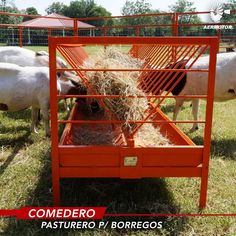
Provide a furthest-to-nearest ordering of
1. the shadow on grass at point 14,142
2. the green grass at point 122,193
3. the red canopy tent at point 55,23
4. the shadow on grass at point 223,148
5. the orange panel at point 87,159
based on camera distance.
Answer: the red canopy tent at point 55,23
the shadow on grass at point 223,148
the shadow on grass at point 14,142
the orange panel at point 87,159
the green grass at point 122,193

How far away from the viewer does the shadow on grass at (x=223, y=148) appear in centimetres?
523

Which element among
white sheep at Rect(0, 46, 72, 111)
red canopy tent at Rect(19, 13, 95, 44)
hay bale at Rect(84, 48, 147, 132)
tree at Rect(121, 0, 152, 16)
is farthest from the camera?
tree at Rect(121, 0, 152, 16)

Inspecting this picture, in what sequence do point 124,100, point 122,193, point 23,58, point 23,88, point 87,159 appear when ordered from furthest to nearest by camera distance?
1. point 23,58
2. point 23,88
3. point 122,193
4. point 124,100
5. point 87,159

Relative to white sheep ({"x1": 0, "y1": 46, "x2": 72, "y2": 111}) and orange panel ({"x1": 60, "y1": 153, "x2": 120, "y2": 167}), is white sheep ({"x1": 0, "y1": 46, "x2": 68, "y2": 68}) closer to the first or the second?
white sheep ({"x1": 0, "y1": 46, "x2": 72, "y2": 111})

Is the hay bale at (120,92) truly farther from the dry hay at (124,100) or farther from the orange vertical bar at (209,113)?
the orange vertical bar at (209,113)

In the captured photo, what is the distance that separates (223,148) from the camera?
5.52 metres

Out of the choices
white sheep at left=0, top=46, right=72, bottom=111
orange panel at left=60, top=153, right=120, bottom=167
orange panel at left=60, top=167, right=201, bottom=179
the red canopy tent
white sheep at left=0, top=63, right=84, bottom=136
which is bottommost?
orange panel at left=60, top=167, right=201, bottom=179

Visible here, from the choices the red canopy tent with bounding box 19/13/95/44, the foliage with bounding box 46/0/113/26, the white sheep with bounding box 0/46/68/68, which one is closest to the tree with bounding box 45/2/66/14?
the foliage with bounding box 46/0/113/26

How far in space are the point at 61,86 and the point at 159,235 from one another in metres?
3.41

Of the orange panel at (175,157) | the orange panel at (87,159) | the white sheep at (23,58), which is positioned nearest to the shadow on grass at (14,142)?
the orange panel at (87,159)

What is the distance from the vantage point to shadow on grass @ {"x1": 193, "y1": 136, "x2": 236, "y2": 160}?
17.2 ft

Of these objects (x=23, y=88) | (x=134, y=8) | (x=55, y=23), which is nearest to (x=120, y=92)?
(x=23, y=88)

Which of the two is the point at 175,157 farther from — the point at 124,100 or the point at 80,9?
the point at 80,9

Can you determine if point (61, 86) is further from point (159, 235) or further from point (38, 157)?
point (159, 235)
